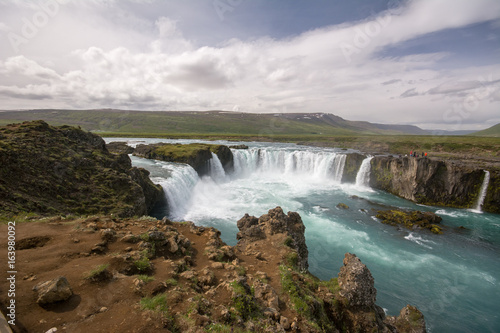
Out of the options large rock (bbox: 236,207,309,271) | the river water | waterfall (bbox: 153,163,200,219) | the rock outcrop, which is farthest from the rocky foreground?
the rock outcrop

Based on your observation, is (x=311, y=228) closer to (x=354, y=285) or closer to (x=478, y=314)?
(x=478, y=314)

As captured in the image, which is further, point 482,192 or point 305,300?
point 482,192

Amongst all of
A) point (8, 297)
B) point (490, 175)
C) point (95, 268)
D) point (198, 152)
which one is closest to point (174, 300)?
point (95, 268)

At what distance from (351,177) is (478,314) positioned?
121ft

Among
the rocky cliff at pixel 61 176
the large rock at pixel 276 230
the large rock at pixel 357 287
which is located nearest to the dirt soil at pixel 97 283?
the large rock at pixel 276 230

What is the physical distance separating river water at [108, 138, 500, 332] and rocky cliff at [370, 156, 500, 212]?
2073 mm

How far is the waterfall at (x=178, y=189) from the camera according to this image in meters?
31.7

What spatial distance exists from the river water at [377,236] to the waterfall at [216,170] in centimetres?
25

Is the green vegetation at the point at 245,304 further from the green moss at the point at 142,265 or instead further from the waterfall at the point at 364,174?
the waterfall at the point at 364,174

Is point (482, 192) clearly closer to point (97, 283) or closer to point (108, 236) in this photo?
point (108, 236)

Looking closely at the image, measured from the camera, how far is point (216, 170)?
53312 mm

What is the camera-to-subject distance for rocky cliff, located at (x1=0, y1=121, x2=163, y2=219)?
51.6 feet

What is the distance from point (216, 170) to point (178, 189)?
19.0 meters

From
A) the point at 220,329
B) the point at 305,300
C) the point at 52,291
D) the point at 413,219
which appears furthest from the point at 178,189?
the point at 413,219
